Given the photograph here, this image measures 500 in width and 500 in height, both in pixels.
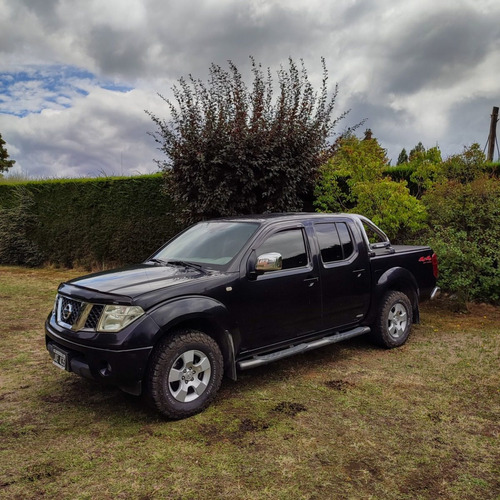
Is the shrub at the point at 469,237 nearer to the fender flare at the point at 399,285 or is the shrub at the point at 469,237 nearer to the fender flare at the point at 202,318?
the fender flare at the point at 399,285

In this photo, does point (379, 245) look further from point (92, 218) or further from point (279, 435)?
point (92, 218)

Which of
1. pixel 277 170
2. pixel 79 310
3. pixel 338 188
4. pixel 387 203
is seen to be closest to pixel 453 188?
pixel 387 203

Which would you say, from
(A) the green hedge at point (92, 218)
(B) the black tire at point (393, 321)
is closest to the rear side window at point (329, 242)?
(B) the black tire at point (393, 321)

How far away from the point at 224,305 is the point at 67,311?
1414mm

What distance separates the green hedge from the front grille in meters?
7.23

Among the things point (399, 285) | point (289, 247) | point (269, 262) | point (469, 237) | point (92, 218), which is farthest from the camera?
point (92, 218)

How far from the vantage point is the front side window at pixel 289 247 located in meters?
4.83

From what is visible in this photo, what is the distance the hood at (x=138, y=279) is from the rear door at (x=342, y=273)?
60.3 inches

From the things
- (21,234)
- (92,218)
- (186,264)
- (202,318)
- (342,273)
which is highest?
(92,218)

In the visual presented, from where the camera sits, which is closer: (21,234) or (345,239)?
(345,239)

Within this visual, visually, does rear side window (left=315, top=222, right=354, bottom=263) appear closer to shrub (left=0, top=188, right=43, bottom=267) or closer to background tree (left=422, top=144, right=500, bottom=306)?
background tree (left=422, top=144, right=500, bottom=306)

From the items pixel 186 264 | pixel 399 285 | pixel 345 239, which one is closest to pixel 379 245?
pixel 399 285

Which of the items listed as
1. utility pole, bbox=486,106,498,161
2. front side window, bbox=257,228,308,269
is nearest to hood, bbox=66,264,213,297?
front side window, bbox=257,228,308,269

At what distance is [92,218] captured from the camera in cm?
1463
